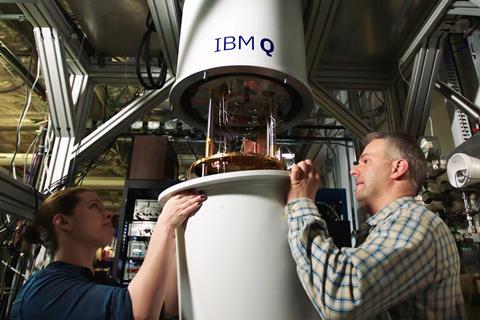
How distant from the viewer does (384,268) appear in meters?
0.62

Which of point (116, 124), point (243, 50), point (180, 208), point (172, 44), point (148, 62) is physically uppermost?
point (172, 44)

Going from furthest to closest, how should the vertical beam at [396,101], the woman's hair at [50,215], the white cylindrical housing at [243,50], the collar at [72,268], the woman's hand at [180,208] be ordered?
the vertical beam at [396,101] < the woman's hair at [50,215] < the collar at [72,268] < the white cylindrical housing at [243,50] < the woman's hand at [180,208]

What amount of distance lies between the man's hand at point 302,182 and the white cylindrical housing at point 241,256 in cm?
2

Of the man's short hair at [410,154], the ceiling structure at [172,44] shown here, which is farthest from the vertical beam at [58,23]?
the man's short hair at [410,154]

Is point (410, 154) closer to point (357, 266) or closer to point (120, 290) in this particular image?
point (357, 266)

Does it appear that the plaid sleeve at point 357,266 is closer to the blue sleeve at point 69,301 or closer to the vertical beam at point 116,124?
the blue sleeve at point 69,301

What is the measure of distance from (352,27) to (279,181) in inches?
46.7

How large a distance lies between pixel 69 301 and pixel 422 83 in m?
1.51

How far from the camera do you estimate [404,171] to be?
0.86m

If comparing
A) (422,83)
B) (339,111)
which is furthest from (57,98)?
(422,83)

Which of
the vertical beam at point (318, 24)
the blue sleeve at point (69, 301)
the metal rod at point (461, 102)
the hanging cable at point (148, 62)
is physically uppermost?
the vertical beam at point (318, 24)

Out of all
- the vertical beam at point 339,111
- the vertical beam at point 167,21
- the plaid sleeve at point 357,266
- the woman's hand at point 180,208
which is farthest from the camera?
the vertical beam at point 339,111

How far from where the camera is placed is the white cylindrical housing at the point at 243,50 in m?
0.81

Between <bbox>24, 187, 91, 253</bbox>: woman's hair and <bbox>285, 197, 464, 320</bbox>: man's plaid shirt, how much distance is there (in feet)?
2.37
